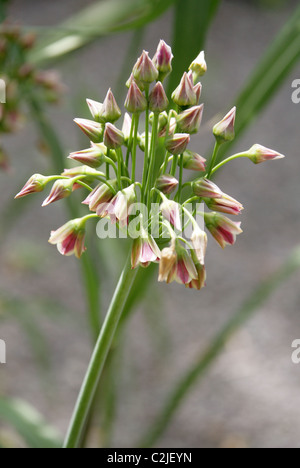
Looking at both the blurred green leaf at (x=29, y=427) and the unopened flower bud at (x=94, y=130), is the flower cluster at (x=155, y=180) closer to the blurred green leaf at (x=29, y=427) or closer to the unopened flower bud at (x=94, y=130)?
the unopened flower bud at (x=94, y=130)

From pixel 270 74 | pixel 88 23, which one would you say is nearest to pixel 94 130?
pixel 270 74

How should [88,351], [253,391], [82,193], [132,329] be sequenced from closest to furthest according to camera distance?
[82,193]
[253,391]
[88,351]
[132,329]

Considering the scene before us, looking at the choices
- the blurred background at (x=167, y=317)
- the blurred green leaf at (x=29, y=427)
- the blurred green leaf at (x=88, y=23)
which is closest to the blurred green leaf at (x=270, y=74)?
the blurred background at (x=167, y=317)

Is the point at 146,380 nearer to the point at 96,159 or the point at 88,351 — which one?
the point at 88,351

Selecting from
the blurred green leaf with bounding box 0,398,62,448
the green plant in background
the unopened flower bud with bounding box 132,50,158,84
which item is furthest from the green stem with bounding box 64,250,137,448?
the blurred green leaf with bounding box 0,398,62,448

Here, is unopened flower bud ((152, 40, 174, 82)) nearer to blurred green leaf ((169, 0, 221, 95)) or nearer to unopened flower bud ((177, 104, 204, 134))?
unopened flower bud ((177, 104, 204, 134))

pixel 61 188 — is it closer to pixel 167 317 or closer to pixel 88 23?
pixel 88 23

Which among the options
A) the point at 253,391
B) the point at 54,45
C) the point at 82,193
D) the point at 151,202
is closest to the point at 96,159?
the point at 151,202
